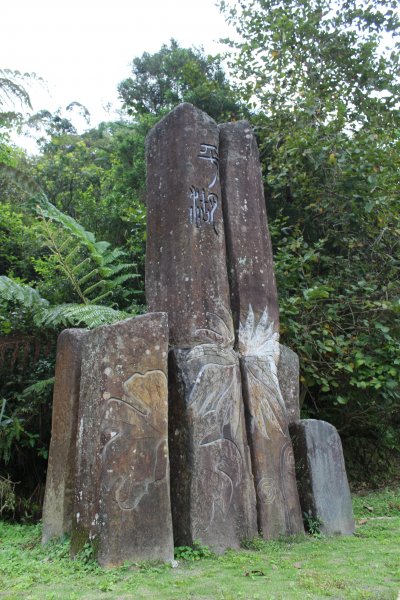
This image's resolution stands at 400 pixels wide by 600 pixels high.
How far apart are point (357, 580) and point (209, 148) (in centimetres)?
394

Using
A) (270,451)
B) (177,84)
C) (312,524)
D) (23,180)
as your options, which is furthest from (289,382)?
(177,84)

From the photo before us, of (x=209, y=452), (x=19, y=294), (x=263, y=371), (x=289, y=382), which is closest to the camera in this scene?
(x=209, y=452)

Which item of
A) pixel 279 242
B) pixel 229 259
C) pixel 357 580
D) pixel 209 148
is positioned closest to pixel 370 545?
pixel 357 580

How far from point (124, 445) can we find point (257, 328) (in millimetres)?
1868

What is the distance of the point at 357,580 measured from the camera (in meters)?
3.30

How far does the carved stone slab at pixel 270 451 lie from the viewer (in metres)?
4.55

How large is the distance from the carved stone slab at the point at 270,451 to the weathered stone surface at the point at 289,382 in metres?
0.31

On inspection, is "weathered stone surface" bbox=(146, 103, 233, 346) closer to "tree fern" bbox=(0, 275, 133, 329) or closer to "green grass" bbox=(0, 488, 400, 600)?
"tree fern" bbox=(0, 275, 133, 329)

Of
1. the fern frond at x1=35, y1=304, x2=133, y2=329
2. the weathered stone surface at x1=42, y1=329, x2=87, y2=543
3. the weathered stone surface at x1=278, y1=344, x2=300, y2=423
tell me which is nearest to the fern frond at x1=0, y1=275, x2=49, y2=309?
the fern frond at x1=35, y1=304, x2=133, y2=329

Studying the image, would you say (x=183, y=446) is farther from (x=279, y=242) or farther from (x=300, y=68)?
(x=300, y=68)

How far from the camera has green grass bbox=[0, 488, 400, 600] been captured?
3113mm

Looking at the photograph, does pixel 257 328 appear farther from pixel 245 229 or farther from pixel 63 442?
pixel 63 442

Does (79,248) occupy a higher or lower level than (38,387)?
higher

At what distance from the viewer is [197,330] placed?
483cm
